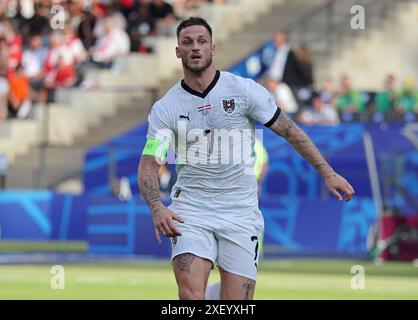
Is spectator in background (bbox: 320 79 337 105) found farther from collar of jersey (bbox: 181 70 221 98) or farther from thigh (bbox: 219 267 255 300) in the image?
thigh (bbox: 219 267 255 300)

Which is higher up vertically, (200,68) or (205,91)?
(200,68)

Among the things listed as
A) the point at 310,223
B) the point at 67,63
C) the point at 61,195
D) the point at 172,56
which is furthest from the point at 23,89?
the point at 310,223

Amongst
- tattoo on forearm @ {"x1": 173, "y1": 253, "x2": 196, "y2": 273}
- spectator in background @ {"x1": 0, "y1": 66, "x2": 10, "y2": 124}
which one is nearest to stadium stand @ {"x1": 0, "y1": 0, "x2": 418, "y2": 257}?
spectator in background @ {"x1": 0, "y1": 66, "x2": 10, "y2": 124}

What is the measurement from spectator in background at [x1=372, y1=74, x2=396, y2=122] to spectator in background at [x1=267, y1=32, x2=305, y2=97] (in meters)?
2.55

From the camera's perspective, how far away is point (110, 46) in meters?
34.4

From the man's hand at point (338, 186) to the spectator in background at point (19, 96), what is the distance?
2428 centimetres

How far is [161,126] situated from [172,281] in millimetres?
8932

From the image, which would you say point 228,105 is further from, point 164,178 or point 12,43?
point 12,43

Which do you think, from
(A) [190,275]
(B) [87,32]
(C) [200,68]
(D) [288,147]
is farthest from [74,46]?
(A) [190,275]

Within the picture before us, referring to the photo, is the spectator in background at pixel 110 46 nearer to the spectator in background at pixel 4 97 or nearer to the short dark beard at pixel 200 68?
the spectator in background at pixel 4 97

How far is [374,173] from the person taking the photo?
84.3ft

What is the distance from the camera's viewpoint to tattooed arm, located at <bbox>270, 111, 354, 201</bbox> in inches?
376
